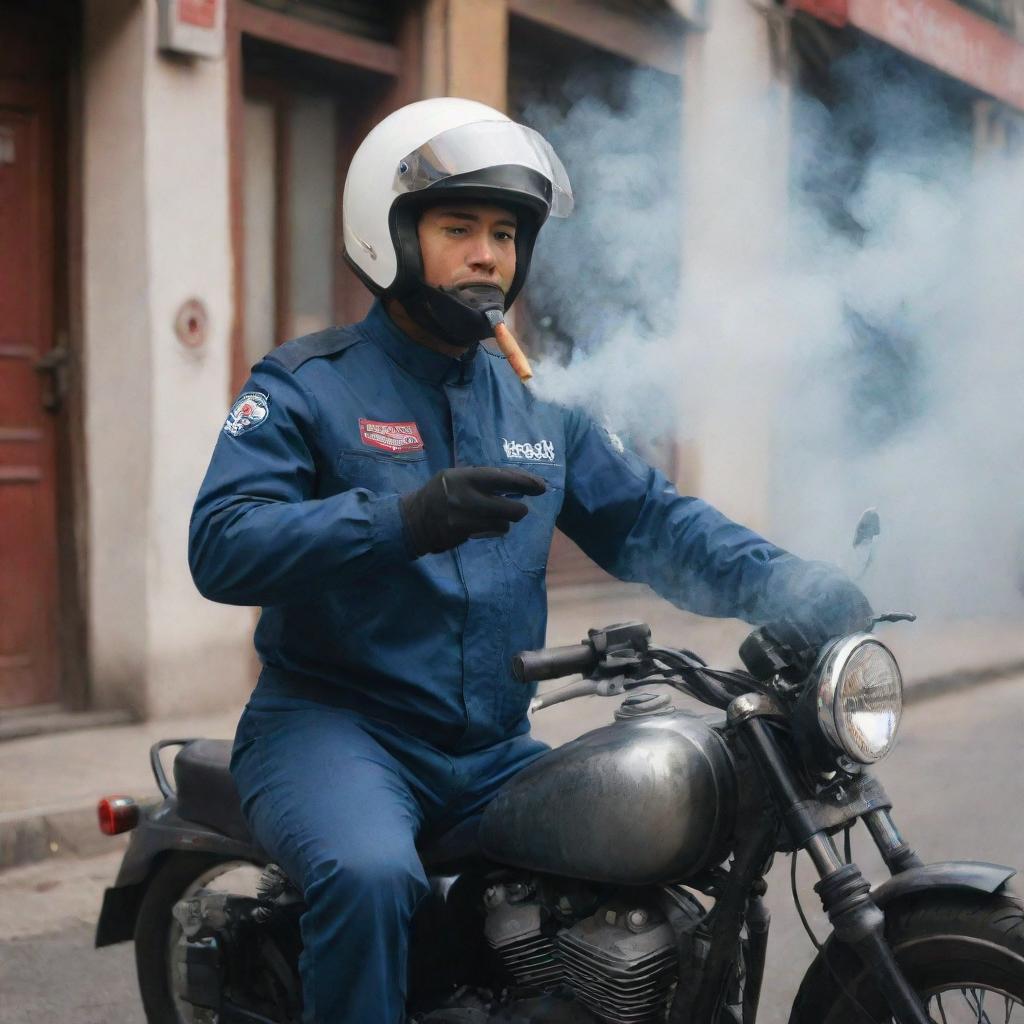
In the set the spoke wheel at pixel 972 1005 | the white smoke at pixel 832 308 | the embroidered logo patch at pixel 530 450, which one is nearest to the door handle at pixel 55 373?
the white smoke at pixel 832 308

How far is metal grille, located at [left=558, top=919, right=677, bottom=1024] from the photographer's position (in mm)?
2240

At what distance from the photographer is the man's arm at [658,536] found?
2.59m

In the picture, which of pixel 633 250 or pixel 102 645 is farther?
pixel 102 645

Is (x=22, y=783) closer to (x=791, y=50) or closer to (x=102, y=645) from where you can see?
(x=102, y=645)

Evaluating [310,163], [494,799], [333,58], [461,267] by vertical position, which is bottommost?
[494,799]

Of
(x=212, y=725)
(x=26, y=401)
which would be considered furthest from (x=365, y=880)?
(x=26, y=401)

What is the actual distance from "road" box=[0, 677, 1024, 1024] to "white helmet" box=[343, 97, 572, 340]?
2.00 m

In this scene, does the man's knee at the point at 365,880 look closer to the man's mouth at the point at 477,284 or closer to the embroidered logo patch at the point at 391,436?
the embroidered logo patch at the point at 391,436

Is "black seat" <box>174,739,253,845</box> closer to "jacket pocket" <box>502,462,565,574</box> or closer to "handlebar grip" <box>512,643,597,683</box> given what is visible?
"jacket pocket" <box>502,462,565,574</box>

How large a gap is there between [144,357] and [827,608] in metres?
4.89

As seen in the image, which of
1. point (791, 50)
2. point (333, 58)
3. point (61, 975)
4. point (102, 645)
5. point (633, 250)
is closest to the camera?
point (61, 975)

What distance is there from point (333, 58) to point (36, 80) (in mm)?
1618

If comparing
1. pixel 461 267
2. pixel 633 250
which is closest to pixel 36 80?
pixel 633 250

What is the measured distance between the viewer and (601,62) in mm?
8773
